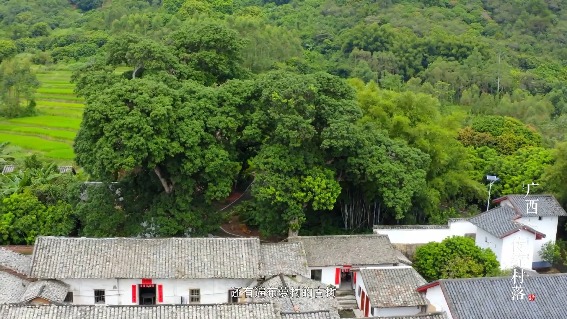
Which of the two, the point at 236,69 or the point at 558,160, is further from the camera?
the point at 236,69

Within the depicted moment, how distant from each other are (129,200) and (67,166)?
803 centimetres

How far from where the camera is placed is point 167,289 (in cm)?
2019

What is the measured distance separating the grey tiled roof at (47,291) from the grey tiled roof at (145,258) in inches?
9.9

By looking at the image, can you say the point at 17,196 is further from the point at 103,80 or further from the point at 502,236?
the point at 502,236

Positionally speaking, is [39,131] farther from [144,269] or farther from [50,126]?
[144,269]

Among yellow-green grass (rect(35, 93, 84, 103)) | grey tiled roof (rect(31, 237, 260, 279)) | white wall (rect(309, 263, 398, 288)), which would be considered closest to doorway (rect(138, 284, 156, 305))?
grey tiled roof (rect(31, 237, 260, 279))

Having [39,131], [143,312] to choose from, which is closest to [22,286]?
[143,312]

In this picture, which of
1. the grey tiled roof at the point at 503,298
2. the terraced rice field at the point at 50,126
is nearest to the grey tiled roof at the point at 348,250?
the grey tiled roof at the point at 503,298

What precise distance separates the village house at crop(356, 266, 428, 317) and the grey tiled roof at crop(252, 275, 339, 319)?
1.35 m

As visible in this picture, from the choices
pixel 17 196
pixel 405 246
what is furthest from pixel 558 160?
pixel 17 196

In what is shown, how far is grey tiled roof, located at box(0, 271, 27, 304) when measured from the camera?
18.5 metres

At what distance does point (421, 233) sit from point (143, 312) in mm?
12093

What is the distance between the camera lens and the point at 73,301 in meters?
19.9

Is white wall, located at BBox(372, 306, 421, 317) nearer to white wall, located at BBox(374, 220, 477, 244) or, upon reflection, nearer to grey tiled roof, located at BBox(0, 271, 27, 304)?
white wall, located at BBox(374, 220, 477, 244)
